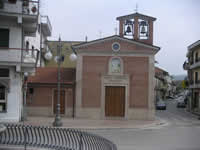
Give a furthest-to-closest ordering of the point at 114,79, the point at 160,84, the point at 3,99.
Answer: the point at 160,84, the point at 114,79, the point at 3,99

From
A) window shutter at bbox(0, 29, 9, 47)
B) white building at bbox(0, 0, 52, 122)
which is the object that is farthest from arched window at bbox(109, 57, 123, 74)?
window shutter at bbox(0, 29, 9, 47)

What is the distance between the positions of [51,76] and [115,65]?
6.28m

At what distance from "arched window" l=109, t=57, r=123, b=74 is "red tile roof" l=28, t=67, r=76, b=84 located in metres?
3.67

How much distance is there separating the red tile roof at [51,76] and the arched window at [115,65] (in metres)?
3.67

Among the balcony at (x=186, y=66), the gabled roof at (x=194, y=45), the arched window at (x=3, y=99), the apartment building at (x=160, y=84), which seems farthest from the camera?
the apartment building at (x=160, y=84)

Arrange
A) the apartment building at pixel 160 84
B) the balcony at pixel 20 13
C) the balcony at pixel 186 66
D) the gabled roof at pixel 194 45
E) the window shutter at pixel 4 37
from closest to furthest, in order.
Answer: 1. the balcony at pixel 20 13
2. the window shutter at pixel 4 37
3. the gabled roof at pixel 194 45
4. the balcony at pixel 186 66
5. the apartment building at pixel 160 84

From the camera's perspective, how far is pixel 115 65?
25.5 meters

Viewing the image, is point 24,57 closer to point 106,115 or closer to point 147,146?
point 106,115

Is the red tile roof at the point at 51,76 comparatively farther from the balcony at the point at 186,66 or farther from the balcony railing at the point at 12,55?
the balcony at the point at 186,66

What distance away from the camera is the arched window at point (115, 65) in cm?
2555

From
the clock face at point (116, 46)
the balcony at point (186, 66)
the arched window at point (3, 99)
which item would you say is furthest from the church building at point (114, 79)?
the balcony at point (186, 66)

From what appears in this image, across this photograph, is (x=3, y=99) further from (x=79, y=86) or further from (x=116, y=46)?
(x=116, y=46)

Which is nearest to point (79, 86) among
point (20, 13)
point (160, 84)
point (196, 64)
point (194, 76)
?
point (20, 13)

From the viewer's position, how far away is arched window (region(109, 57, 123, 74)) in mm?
25548
